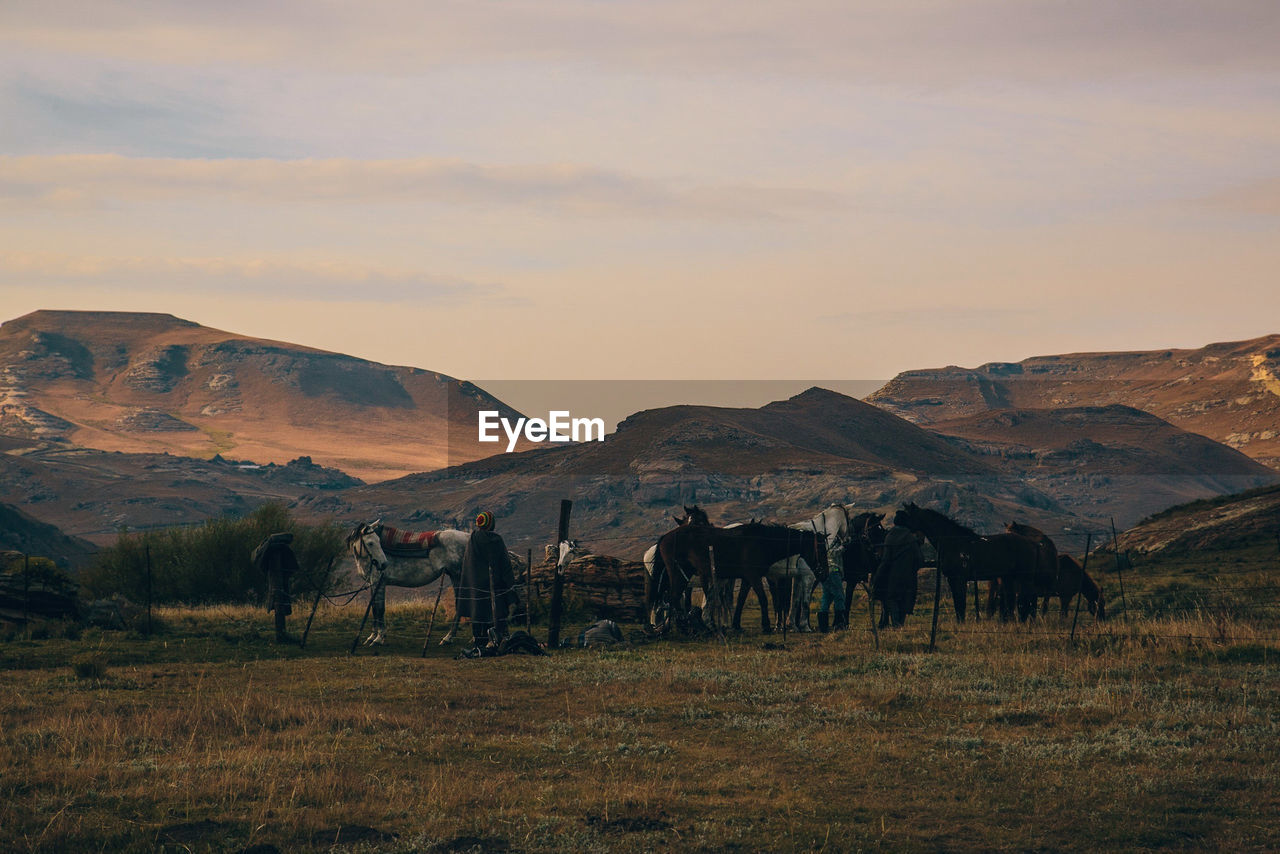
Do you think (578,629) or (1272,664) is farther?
(578,629)

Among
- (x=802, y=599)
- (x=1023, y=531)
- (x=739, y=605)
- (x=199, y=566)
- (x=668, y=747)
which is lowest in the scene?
(x=668, y=747)

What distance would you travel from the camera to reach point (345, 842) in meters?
10.8

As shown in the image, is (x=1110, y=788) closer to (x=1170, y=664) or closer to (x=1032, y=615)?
(x=1170, y=664)

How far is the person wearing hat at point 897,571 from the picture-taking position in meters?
26.9

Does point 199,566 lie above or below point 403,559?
below

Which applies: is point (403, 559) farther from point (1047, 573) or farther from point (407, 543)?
point (1047, 573)

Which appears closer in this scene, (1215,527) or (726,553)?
(726,553)

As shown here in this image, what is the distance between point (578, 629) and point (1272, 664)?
631 inches

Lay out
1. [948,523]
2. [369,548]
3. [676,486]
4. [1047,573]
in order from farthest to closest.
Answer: [676,486] → [369,548] → [948,523] → [1047,573]

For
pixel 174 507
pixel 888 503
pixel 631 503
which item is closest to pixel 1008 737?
pixel 888 503

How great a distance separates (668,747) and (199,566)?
3239cm

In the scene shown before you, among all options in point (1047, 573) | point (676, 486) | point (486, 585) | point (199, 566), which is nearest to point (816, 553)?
point (1047, 573)

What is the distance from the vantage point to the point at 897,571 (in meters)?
27.2

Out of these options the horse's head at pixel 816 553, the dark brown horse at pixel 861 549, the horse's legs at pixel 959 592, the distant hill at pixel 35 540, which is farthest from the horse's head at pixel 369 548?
the distant hill at pixel 35 540
